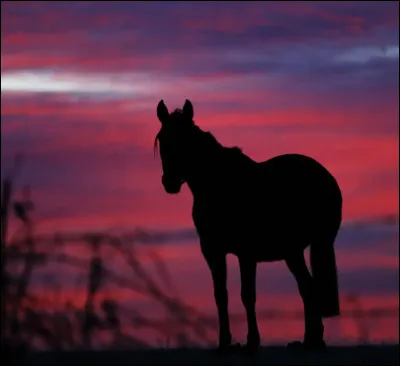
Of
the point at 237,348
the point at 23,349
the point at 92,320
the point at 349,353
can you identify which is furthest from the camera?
the point at 237,348

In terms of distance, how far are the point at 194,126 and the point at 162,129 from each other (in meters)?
0.30

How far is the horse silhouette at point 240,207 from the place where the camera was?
332 inches

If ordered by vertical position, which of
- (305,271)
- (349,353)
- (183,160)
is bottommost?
(349,353)

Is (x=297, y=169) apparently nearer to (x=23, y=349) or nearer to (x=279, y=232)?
(x=279, y=232)

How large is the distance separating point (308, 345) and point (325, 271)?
1.14 m

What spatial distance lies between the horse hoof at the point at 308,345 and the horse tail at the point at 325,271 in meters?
0.68

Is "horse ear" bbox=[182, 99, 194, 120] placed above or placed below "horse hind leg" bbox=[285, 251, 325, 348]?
above

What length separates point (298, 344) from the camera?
28.3ft

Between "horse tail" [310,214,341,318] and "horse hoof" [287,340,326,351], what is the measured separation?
676mm

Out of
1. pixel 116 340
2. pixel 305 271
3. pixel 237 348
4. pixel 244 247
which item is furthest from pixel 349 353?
pixel 116 340

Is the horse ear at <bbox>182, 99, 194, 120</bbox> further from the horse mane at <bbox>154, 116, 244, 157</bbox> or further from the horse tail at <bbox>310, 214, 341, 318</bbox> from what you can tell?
the horse tail at <bbox>310, 214, 341, 318</bbox>

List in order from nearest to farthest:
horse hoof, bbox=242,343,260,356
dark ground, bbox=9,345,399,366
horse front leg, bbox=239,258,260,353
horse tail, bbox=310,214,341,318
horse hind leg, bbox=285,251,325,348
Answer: dark ground, bbox=9,345,399,366, horse hoof, bbox=242,343,260,356, horse front leg, bbox=239,258,260,353, horse hind leg, bbox=285,251,325,348, horse tail, bbox=310,214,341,318

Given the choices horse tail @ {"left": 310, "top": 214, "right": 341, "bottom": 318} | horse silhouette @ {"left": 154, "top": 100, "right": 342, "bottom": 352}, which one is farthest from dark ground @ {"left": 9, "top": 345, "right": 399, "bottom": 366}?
horse tail @ {"left": 310, "top": 214, "right": 341, "bottom": 318}

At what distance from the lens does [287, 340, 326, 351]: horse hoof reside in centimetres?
840
